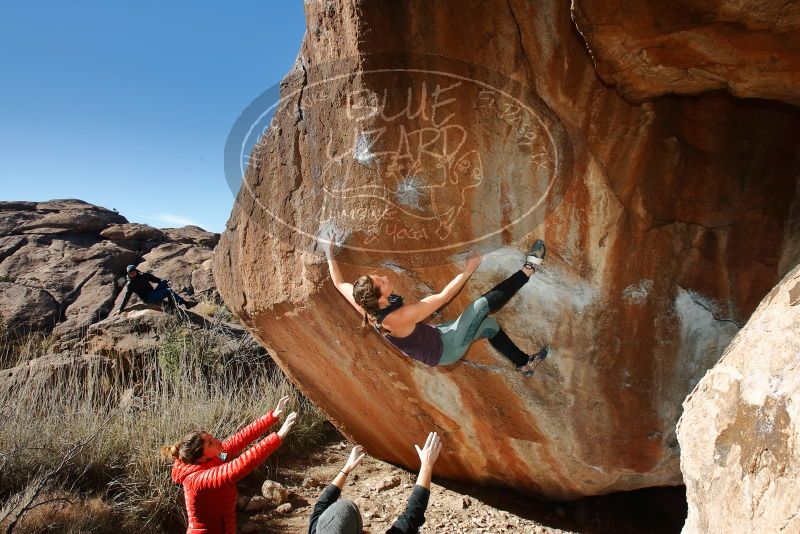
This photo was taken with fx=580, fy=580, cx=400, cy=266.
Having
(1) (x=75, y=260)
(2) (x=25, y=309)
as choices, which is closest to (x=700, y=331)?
(2) (x=25, y=309)

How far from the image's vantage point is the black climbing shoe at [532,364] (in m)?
3.12

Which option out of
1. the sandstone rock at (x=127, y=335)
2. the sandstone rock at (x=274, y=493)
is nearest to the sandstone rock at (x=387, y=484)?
the sandstone rock at (x=274, y=493)

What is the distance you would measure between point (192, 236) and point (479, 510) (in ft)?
38.5

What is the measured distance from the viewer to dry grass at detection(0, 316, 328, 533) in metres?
3.82

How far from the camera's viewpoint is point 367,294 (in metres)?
2.90

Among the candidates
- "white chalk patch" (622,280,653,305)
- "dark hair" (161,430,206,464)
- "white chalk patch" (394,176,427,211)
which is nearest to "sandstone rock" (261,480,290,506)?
"dark hair" (161,430,206,464)

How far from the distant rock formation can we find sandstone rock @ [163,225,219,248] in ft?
0.07

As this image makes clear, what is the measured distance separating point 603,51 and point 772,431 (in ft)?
5.50

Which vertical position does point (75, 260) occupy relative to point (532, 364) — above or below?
above

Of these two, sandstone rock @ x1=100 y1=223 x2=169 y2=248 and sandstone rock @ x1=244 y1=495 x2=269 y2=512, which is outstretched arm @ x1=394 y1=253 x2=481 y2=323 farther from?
sandstone rock @ x1=100 y1=223 x2=169 y2=248

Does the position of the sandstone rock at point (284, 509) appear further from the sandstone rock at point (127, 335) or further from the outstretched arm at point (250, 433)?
the sandstone rock at point (127, 335)

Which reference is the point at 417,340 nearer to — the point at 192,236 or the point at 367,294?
the point at 367,294

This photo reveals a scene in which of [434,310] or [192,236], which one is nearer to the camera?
[434,310]

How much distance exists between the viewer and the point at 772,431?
173 centimetres
